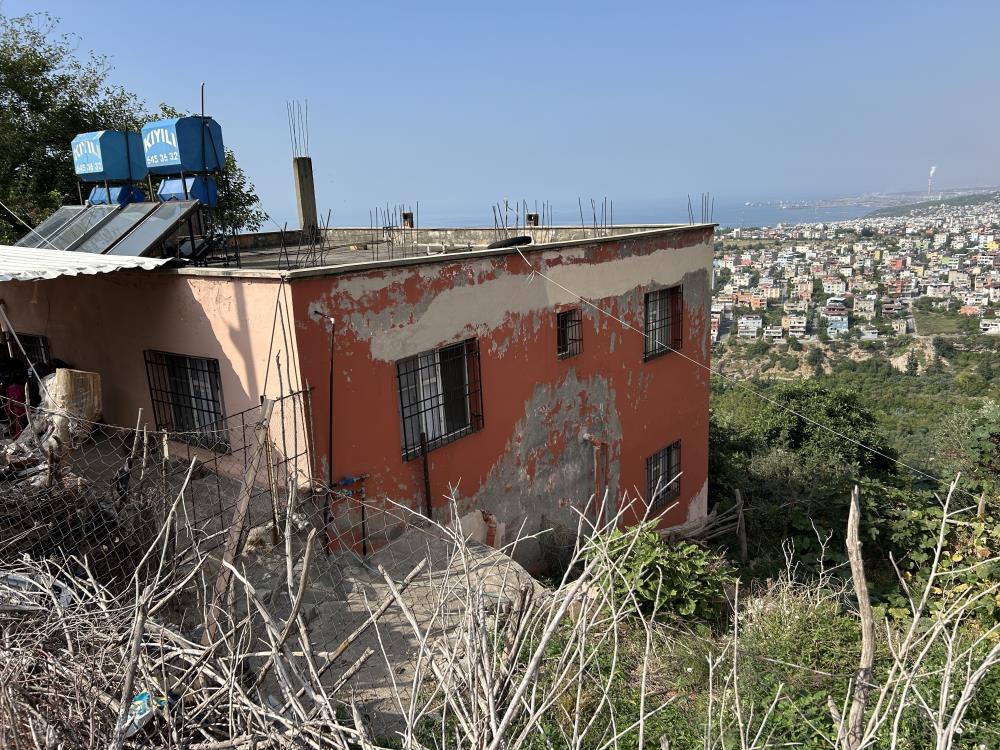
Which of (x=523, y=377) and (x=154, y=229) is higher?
(x=154, y=229)

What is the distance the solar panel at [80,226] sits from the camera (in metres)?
10.2

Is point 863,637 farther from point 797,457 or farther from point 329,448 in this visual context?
point 797,457

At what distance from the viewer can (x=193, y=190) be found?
1041 centimetres

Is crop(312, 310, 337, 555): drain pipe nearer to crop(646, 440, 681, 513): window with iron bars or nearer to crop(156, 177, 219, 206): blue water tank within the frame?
crop(156, 177, 219, 206): blue water tank

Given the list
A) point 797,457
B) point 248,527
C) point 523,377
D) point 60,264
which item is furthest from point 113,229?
point 797,457

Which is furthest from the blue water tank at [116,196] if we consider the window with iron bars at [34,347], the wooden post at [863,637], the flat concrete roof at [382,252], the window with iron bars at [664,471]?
the wooden post at [863,637]

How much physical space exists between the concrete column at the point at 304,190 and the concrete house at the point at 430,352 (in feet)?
8.88

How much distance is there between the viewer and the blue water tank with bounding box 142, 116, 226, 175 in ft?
33.3

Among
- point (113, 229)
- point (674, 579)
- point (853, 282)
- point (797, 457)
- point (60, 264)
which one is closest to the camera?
point (60, 264)

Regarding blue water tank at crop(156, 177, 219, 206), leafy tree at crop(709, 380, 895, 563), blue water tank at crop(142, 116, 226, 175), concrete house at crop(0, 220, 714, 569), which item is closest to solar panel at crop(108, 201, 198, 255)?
concrete house at crop(0, 220, 714, 569)

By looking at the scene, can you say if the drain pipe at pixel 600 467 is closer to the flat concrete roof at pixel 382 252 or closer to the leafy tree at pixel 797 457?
the flat concrete roof at pixel 382 252

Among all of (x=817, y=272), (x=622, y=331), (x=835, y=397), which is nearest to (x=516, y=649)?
(x=622, y=331)

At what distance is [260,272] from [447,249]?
6660 millimetres

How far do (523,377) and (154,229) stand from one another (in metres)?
5.42
